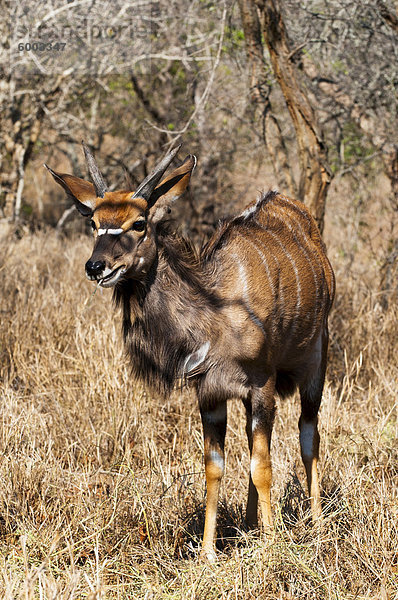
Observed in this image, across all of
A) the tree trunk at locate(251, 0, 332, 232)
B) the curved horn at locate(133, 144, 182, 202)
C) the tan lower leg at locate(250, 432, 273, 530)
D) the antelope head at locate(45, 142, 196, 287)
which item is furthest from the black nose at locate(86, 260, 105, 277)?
the tree trunk at locate(251, 0, 332, 232)

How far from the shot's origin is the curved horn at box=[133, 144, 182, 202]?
3.06 meters

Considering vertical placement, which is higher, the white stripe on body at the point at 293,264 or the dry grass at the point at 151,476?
the white stripe on body at the point at 293,264

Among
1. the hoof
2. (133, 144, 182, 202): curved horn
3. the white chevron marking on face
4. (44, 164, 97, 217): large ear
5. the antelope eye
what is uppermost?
(133, 144, 182, 202): curved horn

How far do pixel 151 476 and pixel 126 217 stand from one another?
4.39ft

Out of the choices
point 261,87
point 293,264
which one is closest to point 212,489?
point 293,264

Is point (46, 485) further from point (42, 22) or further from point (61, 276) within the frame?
point (42, 22)

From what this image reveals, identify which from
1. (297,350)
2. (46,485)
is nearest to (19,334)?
(46,485)

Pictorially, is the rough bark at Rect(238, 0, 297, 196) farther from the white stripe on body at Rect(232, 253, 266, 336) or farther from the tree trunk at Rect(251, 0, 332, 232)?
the white stripe on body at Rect(232, 253, 266, 336)

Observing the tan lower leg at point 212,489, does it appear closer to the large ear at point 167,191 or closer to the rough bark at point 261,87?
the large ear at point 167,191

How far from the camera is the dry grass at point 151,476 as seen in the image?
2895mm

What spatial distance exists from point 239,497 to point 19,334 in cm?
193

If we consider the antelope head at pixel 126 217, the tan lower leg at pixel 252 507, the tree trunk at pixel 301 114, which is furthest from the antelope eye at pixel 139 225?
the tree trunk at pixel 301 114

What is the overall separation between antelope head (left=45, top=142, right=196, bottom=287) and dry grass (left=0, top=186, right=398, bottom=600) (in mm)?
642

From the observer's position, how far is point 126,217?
10.1 feet
